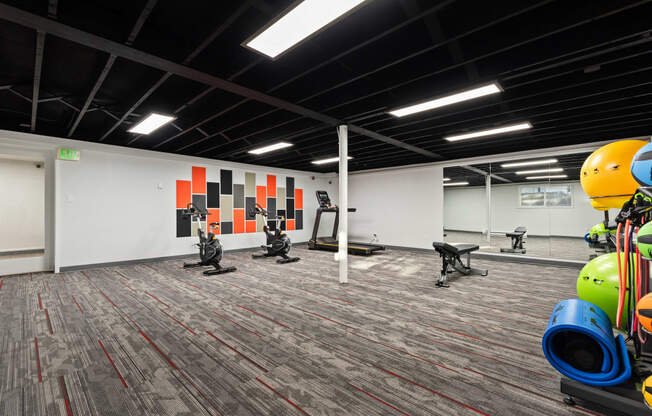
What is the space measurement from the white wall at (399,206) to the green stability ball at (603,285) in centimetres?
558

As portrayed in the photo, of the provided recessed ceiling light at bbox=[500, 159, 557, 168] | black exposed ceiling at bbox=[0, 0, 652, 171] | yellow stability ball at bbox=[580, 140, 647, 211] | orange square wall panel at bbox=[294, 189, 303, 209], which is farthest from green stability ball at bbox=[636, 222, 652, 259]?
orange square wall panel at bbox=[294, 189, 303, 209]

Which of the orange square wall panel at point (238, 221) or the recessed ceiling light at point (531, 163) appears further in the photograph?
the orange square wall panel at point (238, 221)

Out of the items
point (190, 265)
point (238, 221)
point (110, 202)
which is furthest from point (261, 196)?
point (110, 202)

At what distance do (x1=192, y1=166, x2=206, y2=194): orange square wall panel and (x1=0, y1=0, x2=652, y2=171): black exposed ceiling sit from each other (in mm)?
2092

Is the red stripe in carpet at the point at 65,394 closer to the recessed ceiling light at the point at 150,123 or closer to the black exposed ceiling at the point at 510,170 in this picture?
the recessed ceiling light at the point at 150,123

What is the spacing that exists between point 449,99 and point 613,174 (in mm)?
Result: 2010

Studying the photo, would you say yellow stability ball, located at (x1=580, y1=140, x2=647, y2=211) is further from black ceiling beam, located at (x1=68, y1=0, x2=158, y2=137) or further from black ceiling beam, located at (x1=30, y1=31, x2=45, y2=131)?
black ceiling beam, located at (x1=30, y1=31, x2=45, y2=131)

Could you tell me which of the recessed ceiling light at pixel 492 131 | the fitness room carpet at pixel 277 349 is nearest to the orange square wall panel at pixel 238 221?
the fitness room carpet at pixel 277 349

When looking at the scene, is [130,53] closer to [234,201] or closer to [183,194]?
[183,194]

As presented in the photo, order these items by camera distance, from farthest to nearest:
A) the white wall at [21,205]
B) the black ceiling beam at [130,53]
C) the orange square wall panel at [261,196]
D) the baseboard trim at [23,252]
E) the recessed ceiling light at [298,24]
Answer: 1. the orange square wall panel at [261,196]
2. the white wall at [21,205]
3. the baseboard trim at [23,252]
4. the black ceiling beam at [130,53]
5. the recessed ceiling light at [298,24]

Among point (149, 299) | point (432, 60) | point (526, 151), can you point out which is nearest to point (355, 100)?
point (432, 60)

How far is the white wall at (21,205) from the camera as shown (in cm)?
707

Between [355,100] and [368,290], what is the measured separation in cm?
290

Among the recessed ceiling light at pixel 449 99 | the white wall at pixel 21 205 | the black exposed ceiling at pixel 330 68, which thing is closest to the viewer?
the black exposed ceiling at pixel 330 68
